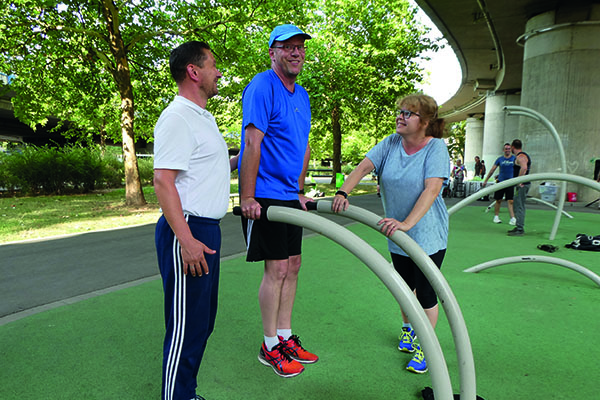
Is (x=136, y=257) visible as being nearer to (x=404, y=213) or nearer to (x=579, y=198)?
(x=404, y=213)

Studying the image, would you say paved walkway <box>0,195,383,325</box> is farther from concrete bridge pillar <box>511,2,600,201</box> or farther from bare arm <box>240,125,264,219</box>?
concrete bridge pillar <box>511,2,600,201</box>

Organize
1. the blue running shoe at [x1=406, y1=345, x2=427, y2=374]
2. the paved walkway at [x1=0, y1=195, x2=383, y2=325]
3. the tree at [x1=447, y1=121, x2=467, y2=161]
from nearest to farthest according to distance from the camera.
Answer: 1. the blue running shoe at [x1=406, y1=345, x2=427, y2=374]
2. the paved walkway at [x1=0, y1=195, x2=383, y2=325]
3. the tree at [x1=447, y1=121, x2=467, y2=161]

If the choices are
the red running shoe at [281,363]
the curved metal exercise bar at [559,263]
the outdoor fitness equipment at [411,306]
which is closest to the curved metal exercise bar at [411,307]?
the outdoor fitness equipment at [411,306]

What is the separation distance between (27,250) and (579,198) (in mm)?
16295

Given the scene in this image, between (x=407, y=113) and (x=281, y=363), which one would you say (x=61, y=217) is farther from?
(x=407, y=113)

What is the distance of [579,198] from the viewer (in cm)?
1403

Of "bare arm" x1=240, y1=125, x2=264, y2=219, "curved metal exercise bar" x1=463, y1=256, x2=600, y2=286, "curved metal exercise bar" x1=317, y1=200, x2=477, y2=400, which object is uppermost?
"bare arm" x1=240, y1=125, x2=264, y2=219

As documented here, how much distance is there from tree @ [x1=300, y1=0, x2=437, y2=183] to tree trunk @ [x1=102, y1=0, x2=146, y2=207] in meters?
8.05

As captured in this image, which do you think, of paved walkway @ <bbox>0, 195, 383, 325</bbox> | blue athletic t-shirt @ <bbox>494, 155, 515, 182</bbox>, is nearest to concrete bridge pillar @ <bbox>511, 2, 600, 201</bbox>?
blue athletic t-shirt @ <bbox>494, 155, 515, 182</bbox>

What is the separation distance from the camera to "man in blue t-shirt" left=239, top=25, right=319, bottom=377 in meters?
2.21

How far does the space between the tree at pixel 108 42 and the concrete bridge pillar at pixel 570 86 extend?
30.1 ft

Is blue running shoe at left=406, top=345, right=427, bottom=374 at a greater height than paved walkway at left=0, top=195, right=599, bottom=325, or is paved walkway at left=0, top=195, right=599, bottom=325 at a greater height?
blue running shoe at left=406, top=345, right=427, bottom=374

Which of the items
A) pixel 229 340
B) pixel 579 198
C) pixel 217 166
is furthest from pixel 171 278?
pixel 579 198

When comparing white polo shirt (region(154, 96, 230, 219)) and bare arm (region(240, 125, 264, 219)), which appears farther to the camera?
bare arm (region(240, 125, 264, 219))
